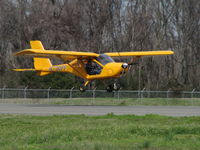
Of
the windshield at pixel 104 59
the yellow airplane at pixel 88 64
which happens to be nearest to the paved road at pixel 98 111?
the yellow airplane at pixel 88 64

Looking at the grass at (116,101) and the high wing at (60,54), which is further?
the grass at (116,101)

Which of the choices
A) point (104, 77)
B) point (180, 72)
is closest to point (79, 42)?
point (180, 72)

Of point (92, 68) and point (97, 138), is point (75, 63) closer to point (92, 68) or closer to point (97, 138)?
point (92, 68)

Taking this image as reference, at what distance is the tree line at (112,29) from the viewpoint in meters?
62.7

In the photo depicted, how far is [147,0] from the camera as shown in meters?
63.9

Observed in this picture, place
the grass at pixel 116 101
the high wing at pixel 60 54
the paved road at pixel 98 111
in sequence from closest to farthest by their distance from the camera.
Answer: the paved road at pixel 98 111, the high wing at pixel 60 54, the grass at pixel 116 101

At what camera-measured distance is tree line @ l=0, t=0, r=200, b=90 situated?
206 ft

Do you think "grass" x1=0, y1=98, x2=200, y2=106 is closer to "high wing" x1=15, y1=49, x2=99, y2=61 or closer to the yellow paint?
the yellow paint

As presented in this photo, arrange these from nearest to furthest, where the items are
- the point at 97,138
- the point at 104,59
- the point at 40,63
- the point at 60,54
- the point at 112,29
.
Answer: the point at 97,138 → the point at 104,59 → the point at 60,54 → the point at 40,63 → the point at 112,29

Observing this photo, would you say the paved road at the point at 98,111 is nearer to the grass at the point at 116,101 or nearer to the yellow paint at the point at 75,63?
the yellow paint at the point at 75,63

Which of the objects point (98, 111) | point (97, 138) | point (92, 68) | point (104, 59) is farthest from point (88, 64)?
point (97, 138)

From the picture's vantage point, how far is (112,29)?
6519cm

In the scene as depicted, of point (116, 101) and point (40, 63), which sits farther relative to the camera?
point (40, 63)

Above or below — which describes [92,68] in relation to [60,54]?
below
